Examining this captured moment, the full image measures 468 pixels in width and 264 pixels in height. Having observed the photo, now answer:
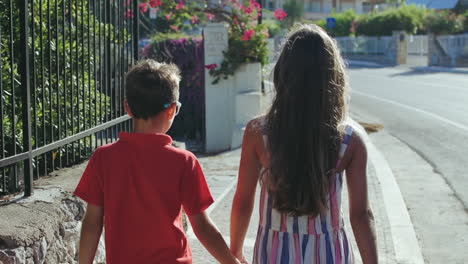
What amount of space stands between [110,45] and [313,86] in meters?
3.39

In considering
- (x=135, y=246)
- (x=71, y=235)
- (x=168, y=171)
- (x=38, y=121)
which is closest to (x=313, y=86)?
(x=168, y=171)

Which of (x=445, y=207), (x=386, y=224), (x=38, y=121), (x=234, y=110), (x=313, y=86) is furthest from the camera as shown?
(x=234, y=110)

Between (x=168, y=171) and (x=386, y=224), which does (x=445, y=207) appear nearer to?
(x=386, y=224)

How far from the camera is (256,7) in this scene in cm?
1306

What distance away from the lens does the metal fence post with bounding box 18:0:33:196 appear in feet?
13.5

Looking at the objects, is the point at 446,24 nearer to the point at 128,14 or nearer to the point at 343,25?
the point at 343,25

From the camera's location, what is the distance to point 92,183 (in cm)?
283

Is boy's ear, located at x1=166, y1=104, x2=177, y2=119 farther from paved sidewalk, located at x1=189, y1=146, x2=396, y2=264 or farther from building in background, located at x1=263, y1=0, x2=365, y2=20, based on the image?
building in background, located at x1=263, y1=0, x2=365, y2=20

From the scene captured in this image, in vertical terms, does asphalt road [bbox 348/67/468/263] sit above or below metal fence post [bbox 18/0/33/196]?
below

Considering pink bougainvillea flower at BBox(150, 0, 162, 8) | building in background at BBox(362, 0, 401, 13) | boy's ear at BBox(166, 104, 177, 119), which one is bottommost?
boy's ear at BBox(166, 104, 177, 119)

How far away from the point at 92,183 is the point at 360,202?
99 cm

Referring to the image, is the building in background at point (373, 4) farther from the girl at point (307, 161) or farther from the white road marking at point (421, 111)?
the girl at point (307, 161)

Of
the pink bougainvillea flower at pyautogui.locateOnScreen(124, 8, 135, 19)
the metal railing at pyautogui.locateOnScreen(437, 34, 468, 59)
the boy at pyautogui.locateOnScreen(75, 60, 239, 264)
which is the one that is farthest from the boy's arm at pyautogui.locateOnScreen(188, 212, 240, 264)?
the metal railing at pyautogui.locateOnScreen(437, 34, 468, 59)

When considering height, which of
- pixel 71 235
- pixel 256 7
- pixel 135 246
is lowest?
pixel 71 235
